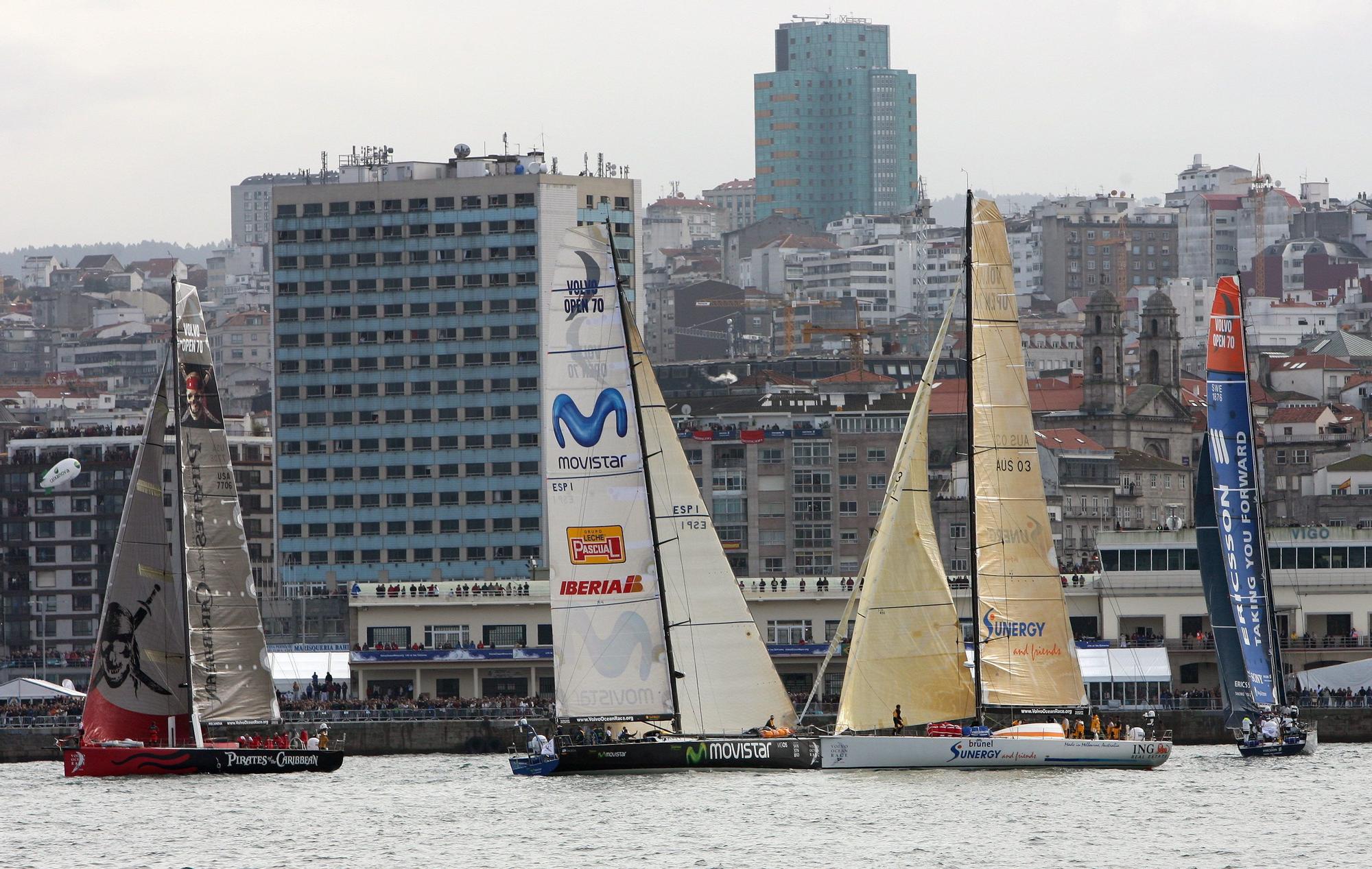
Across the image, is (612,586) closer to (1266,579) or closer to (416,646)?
(1266,579)

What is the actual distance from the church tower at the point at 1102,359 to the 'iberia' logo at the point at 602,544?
110020 millimetres

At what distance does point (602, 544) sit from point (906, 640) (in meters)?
7.34

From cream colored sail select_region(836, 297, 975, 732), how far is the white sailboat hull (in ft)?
1.77

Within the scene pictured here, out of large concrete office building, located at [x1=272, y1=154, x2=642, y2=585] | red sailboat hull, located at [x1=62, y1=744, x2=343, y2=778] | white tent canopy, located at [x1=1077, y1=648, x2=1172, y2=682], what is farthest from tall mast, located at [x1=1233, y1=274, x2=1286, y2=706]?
large concrete office building, located at [x1=272, y1=154, x2=642, y2=585]

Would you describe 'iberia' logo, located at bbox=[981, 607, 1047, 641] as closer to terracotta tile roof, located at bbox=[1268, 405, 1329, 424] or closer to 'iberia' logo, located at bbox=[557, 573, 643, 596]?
'iberia' logo, located at bbox=[557, 573, 643, 596]

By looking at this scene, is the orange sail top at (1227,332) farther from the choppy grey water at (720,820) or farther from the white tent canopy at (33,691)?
the white tent canopy at (33,691)

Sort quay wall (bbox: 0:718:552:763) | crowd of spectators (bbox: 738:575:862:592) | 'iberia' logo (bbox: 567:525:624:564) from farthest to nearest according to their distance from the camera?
crowd of spectators (bbox: 738:575:862:592), quay wall (bbox: 0:718:552:763), 'iberia' logo (bbox: 567:525:624:564)

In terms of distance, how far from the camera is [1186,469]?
16162 centimetres

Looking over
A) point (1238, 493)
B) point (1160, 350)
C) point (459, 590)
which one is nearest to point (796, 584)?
point (459, 590)

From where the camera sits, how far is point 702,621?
6366 centimetres

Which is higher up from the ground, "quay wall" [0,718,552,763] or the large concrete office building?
the large concrete office building

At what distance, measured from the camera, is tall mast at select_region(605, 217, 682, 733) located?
63.7m

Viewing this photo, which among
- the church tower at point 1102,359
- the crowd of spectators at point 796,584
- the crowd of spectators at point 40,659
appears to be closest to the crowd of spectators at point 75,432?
the crowd of spectators at point 40,659

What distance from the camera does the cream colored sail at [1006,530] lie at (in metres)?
64.8
